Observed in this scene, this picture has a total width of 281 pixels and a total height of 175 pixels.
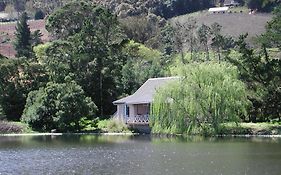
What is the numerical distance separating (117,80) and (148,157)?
33.6 meters

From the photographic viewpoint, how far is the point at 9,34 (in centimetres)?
12181

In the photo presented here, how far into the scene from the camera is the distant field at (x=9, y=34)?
10592 centimetres

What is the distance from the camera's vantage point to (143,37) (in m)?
99.1

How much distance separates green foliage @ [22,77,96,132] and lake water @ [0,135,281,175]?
10.5 m

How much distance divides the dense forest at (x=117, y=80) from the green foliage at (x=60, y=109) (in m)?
0.09

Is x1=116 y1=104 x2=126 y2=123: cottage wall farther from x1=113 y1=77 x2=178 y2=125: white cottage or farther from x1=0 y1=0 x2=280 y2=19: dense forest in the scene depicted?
x1=0 y1=0 x2=280 y2=19: dense forest

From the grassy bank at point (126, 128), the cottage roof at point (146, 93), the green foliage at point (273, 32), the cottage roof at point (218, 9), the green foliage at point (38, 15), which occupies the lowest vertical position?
the grassy bank at point (126, 128)

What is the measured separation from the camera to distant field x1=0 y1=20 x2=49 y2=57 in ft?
348

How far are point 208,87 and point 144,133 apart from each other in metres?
8.84

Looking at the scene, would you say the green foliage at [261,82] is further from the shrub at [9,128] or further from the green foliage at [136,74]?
the shrub at [9,128]

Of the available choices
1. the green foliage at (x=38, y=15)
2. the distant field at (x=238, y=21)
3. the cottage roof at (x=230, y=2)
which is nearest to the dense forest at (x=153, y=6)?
the green foliage at (x=38, y=15)

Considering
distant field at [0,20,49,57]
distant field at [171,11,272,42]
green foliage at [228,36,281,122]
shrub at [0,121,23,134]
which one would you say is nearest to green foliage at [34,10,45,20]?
distant field at [0,20,49,57]

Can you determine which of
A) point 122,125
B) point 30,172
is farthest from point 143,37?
point 30,172

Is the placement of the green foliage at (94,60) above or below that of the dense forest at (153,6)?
below
